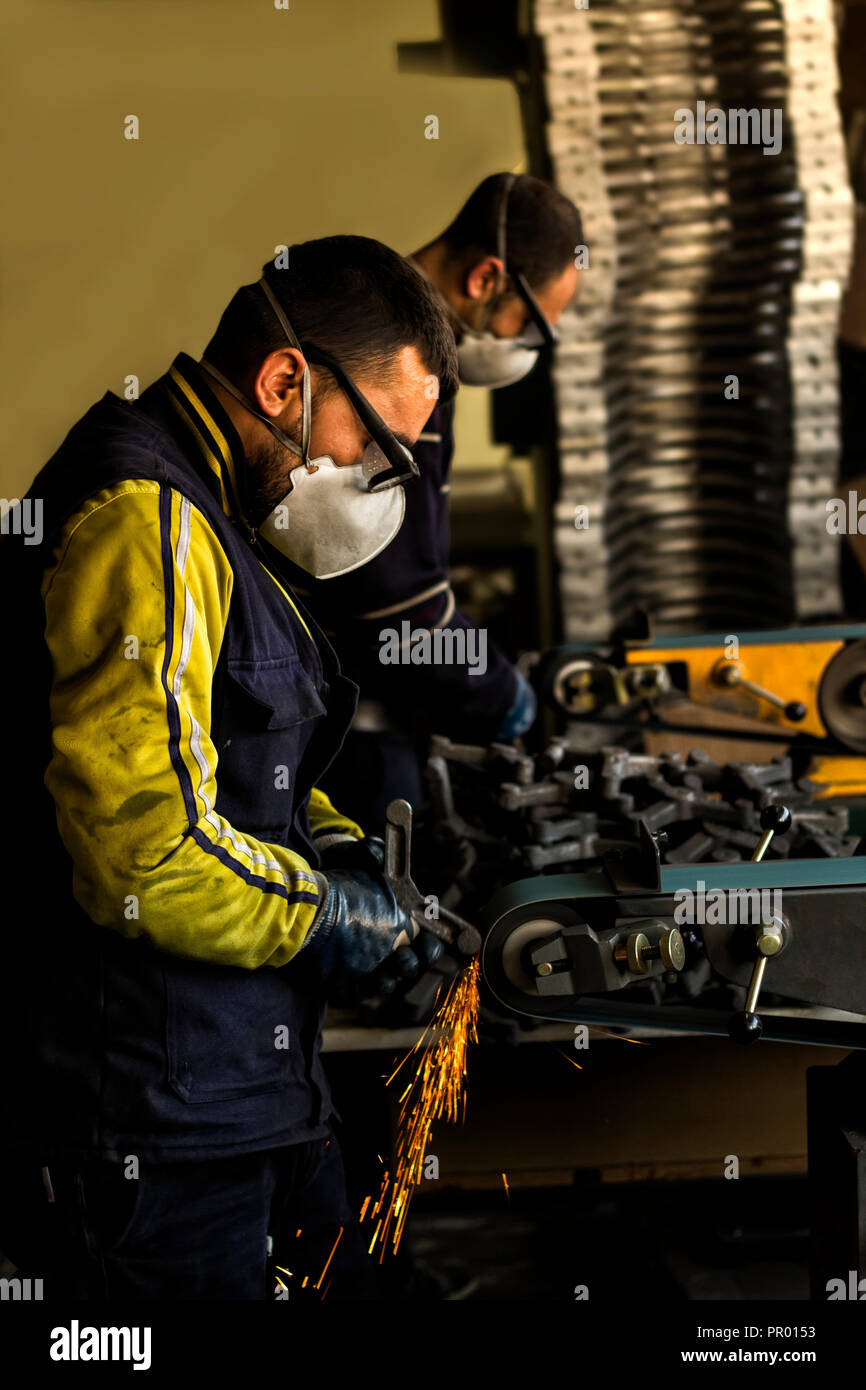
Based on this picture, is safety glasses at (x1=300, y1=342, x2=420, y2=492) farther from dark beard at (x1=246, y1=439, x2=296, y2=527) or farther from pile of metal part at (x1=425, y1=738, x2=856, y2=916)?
pile of metal part at (x1=425, y1=738, x2=856, y2=916)

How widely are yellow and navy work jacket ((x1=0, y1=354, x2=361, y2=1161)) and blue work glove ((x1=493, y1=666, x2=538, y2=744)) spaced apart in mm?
1492

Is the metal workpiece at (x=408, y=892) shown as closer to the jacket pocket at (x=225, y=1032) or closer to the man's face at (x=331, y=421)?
the jacket pocket at (x=225, y=1032)

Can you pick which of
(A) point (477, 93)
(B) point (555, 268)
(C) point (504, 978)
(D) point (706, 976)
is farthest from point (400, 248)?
(C) point (504, 978)

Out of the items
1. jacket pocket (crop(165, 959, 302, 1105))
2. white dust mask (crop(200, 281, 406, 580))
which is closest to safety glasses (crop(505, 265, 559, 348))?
white dust mask (crop(200, 281, 406, 580))

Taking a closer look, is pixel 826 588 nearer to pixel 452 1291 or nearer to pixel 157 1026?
pixel 452 1291

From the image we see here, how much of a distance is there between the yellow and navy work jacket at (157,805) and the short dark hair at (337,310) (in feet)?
0.26

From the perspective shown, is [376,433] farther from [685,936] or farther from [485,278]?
[485,278]

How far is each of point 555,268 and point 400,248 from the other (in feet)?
10.2

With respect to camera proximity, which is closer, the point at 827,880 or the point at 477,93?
the point at 827,880

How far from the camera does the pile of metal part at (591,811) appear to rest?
2.34 m

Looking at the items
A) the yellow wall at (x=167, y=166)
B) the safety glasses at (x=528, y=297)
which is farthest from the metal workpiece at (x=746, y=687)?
the yellow wall at (x=167, y=166)

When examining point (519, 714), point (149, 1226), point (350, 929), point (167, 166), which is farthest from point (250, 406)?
point (167, 166)

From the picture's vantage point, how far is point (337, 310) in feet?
5.38

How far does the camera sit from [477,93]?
5.61 meters
